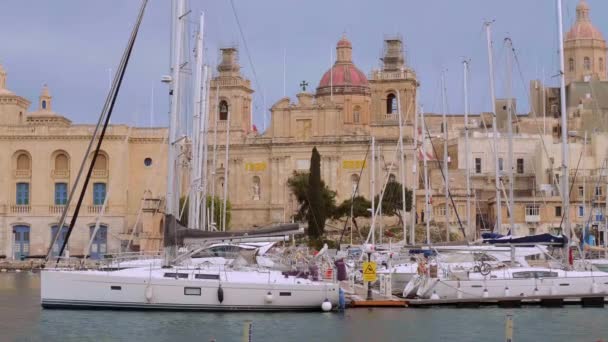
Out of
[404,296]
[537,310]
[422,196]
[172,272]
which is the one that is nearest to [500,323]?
[537,310]

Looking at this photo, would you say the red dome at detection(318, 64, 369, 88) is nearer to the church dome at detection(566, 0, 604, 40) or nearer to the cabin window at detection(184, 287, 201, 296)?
the church dome at detection(566, 0, 604, 40)

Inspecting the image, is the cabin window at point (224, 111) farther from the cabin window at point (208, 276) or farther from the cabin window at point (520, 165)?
the cabin window at point (208, 276)

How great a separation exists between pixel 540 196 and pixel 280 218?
17275 mm

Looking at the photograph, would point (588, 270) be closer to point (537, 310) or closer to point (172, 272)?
point (537, 310)

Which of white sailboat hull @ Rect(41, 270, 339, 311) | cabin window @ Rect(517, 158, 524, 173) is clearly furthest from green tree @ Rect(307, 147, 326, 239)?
white sailboat hull @ Rect(41, 270, 339, 311)

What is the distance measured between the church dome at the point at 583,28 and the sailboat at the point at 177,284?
84.0 meters

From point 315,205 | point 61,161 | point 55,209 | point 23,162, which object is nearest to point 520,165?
point 315,205

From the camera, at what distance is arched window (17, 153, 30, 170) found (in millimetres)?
79625

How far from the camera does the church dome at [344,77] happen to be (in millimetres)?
90688

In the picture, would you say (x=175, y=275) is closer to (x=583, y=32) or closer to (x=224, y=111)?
(x=224, y=111)

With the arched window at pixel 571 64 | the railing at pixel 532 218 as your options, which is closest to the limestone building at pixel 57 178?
the railing at pixel 532 218

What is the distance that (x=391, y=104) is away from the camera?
87.9m

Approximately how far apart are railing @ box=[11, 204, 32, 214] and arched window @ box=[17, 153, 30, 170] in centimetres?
259

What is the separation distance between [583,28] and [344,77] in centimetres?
3237
